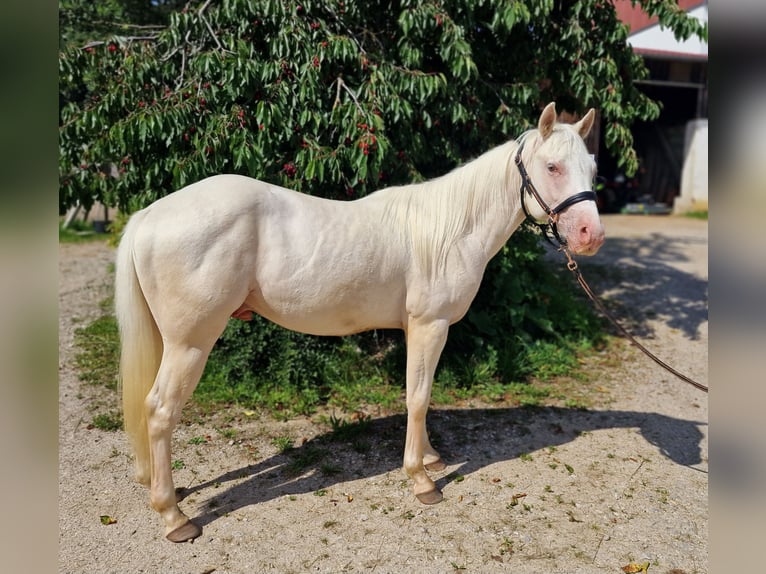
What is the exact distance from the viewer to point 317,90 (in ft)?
13.3

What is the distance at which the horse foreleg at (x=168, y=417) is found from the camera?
2758 mm

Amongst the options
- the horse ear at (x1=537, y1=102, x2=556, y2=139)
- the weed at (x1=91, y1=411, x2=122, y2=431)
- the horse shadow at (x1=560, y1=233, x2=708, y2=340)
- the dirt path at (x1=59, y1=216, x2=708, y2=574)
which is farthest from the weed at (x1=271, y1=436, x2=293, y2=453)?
the horse shadow at (x1=560, y1=233, x2=708, y2=340)

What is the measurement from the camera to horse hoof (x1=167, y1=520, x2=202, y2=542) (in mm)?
2828

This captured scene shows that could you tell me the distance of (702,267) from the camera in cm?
922

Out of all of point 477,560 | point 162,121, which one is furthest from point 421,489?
point 162,121

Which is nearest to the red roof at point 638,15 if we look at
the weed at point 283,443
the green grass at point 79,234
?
the green grass at point 79,234

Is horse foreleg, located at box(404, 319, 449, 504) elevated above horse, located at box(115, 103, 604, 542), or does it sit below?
below

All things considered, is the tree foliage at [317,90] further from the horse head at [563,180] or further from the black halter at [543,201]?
the horse head at [563,180]

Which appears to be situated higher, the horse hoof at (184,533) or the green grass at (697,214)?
the green grass at (697,214)

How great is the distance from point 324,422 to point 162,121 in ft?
8.60

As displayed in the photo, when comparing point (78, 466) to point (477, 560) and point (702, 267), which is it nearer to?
point (477, 560)

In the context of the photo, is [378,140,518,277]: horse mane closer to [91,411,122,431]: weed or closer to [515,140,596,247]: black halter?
[515,140,596,247]: black halter

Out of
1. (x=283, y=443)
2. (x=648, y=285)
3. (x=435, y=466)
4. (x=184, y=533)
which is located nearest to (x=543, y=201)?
(x=435, y=466)

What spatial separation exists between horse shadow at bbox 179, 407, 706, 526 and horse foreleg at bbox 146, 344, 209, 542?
176 millimetres
